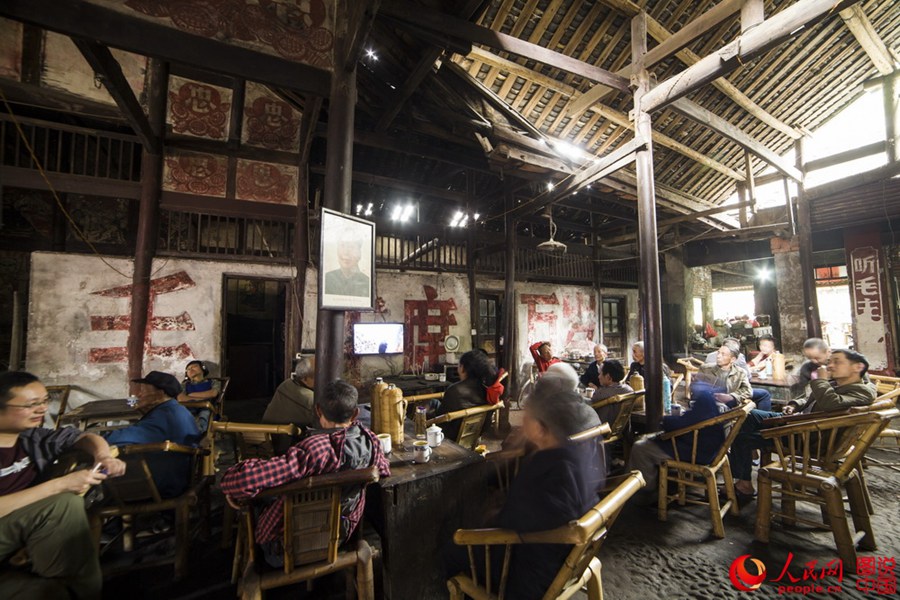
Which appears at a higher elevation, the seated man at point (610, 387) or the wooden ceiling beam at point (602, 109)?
the wooden ceiling beam at point (602, 109)

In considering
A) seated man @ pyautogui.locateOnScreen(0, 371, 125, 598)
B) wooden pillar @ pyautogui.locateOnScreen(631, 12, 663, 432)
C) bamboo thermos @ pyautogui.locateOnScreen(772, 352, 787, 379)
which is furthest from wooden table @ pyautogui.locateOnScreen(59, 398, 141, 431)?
bamboo thermos @ pyautogui.locateOnScreen(772, 352, 787, 379)

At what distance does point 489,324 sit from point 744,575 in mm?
7097

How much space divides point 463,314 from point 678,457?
18.7 ft

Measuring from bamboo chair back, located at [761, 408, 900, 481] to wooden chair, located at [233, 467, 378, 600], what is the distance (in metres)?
3.16

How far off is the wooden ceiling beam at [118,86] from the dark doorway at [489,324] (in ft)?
22.2

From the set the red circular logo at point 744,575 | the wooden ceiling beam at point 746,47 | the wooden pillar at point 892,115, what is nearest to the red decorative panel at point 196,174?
the wooden ceiling beam at point 746,47

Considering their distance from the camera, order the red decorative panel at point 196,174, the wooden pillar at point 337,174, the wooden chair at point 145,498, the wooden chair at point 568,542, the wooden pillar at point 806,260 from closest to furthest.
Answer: the wooden chair at point 568,542, the wooden chair at point 145,498, the wooden pillar at point 337,174, the red decorative panel at point 196,174, the wooden pillar at point 806,260

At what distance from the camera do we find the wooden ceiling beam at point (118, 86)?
343 cm

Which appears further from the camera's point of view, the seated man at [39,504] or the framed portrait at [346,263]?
the framed portrait at [346,263]

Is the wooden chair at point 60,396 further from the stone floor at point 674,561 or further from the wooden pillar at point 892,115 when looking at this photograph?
the wooden pillar at point 892,115

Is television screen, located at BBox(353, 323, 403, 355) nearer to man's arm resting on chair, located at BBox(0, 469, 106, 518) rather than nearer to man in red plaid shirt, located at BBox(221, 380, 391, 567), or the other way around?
man in red plaid shirt, located at BBox(221, 380, 391, 567)

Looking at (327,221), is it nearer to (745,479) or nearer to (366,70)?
(366,70)

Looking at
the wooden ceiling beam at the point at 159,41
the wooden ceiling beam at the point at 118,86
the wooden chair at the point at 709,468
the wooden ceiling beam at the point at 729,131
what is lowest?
the wooden chair at the point at 709,468

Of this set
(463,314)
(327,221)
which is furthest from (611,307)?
(327,221)
